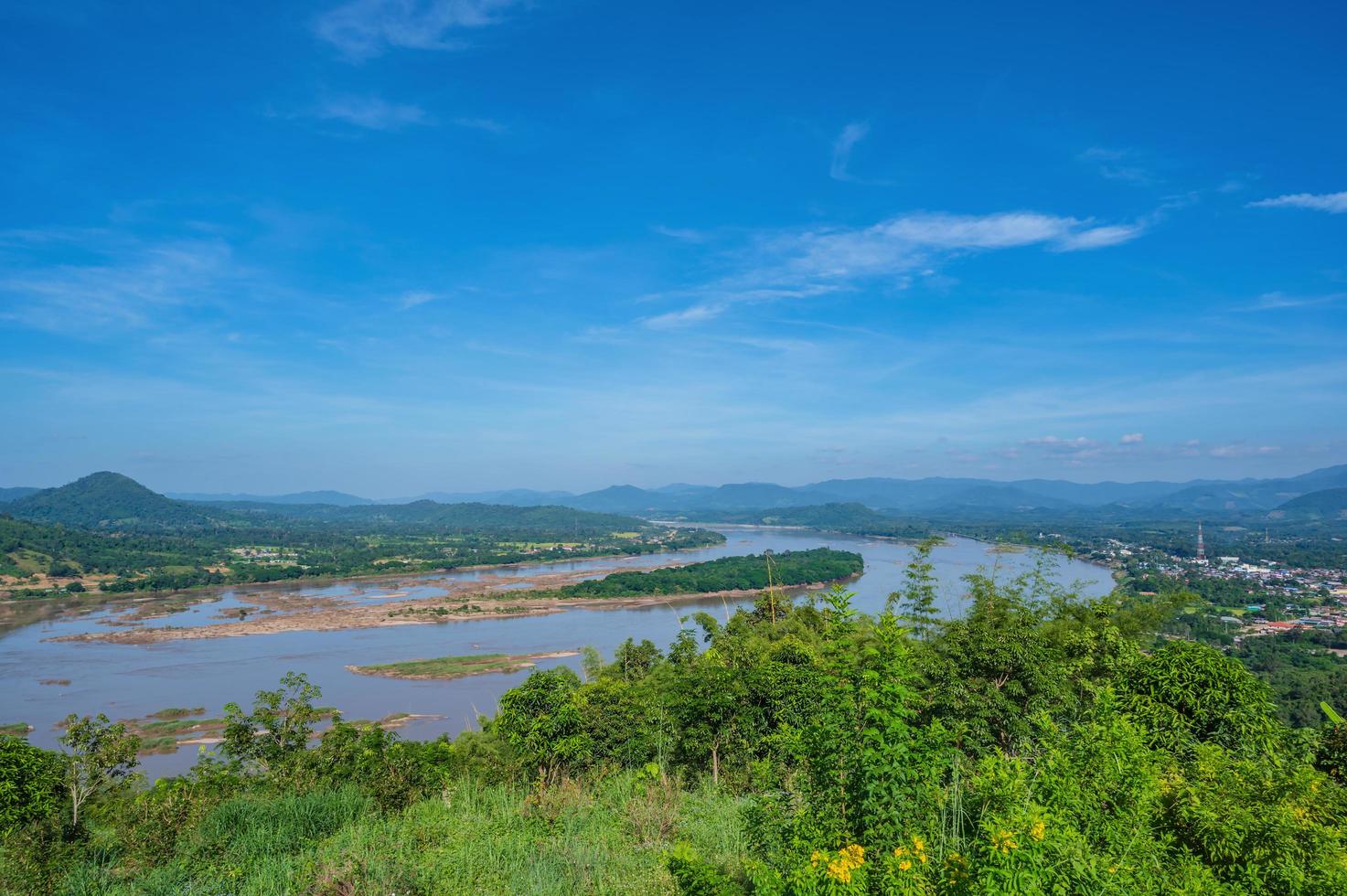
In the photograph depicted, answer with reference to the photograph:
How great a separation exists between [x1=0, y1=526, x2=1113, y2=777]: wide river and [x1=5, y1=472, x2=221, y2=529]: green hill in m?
110

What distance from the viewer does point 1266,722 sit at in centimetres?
550

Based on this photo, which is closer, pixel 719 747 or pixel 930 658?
pixel 930 658

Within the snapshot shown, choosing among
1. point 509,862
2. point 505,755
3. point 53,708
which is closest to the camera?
point 509,862

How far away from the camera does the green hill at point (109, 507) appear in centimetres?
13512

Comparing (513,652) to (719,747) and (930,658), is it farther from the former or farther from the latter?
(930,658)

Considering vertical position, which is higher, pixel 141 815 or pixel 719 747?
pixel 141 815

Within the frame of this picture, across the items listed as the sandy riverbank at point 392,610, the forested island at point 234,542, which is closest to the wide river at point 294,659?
the sandy riverbank at point 392,610

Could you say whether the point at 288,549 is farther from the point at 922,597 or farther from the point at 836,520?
the point at 836,520

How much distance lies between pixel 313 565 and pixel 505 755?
70.1m

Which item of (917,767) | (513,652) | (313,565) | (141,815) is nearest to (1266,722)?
(917,767)

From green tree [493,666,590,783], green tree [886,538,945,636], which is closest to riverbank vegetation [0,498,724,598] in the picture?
green tree [493,666,590,783]

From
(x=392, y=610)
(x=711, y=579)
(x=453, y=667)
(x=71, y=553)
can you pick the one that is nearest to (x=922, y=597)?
(x=453, y=667)

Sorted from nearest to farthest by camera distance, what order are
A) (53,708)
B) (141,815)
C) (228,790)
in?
1. (141,815)
2. (228,790)
3. (53,708)

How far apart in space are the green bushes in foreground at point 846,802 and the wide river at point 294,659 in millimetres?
4089
